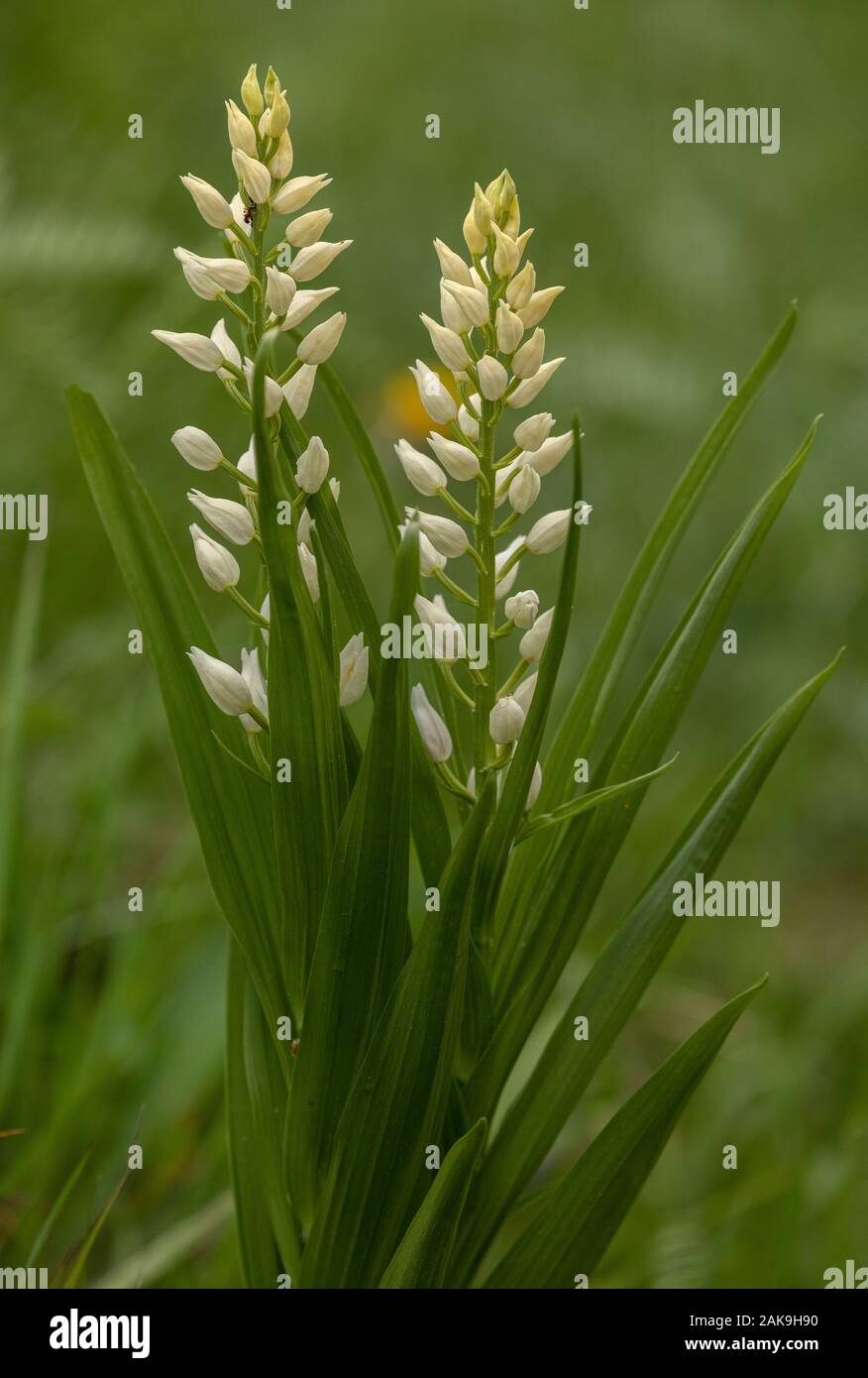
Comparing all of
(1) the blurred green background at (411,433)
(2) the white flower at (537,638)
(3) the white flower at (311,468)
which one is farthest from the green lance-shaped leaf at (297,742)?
(1) the blurred green background at (411,433)

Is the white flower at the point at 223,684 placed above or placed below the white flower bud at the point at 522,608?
below

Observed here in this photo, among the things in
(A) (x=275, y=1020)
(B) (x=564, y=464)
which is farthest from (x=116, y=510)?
(B) (x=564, y=464)

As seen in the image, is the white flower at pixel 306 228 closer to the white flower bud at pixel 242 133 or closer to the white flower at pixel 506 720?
the white flower bud at pixel 242 133

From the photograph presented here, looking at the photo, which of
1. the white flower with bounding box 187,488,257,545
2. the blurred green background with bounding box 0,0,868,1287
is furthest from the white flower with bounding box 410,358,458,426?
the blurred green background with bounding box 0,0,868,1287

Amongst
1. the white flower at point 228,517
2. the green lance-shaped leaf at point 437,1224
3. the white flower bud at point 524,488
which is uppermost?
the white flower bud at point 524,488

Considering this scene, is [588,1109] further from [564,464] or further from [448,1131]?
[564,464]

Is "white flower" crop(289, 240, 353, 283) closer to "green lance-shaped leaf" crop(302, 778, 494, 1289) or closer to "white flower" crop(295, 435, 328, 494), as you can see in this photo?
"white flower" crop(295, 435, 328, 494)
